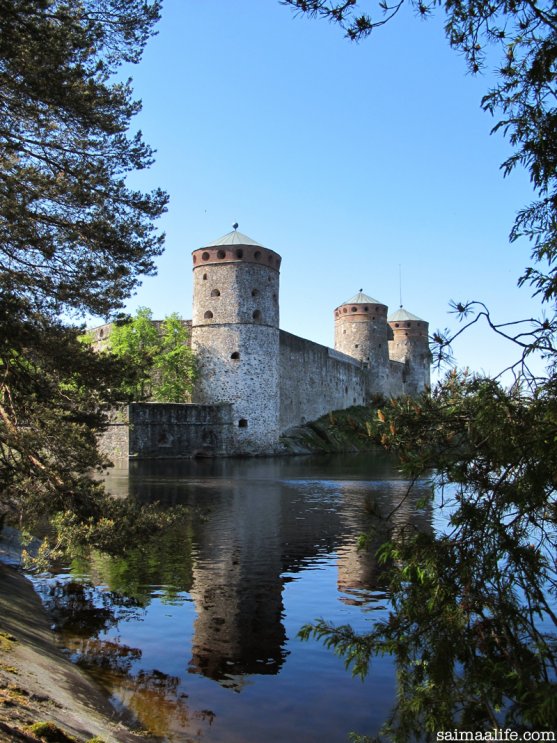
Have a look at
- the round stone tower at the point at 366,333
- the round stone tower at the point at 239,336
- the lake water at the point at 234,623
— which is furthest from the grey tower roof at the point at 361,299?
the lake water at the point at 234,623

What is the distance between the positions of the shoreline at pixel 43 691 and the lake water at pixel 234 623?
270mm

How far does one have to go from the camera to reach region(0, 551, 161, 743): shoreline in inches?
128

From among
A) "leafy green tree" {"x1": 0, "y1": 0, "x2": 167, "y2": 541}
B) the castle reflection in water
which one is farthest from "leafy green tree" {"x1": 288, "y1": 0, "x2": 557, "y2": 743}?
"leafy green tree" {"x1": 0, "y1": 0, "x2": 167, "y2": 541}

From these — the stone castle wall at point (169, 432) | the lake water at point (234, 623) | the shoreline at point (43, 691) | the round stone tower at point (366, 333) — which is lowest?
the lake water at point (234, 623)

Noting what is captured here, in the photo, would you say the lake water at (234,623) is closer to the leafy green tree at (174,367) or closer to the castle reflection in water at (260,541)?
the castle reflection in water at (260,541)

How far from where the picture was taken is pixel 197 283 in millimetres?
34812

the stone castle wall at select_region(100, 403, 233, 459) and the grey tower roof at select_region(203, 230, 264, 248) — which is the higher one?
the grey tower roof at select_region(203, 230, 264, 248)

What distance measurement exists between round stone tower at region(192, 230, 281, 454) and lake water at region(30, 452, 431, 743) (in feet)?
67.8

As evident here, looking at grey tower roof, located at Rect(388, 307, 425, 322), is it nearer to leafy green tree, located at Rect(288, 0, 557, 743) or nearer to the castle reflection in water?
the castle reflection in water

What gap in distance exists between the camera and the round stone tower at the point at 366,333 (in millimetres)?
51000

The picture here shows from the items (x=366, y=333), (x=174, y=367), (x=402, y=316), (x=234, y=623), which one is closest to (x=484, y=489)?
(x=234, y=623)

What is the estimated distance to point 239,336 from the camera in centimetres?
3384

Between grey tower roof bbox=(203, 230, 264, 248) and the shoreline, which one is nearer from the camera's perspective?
the shoreline

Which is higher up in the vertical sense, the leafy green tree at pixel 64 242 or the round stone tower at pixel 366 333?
the round stone tower at pixel 366 333
